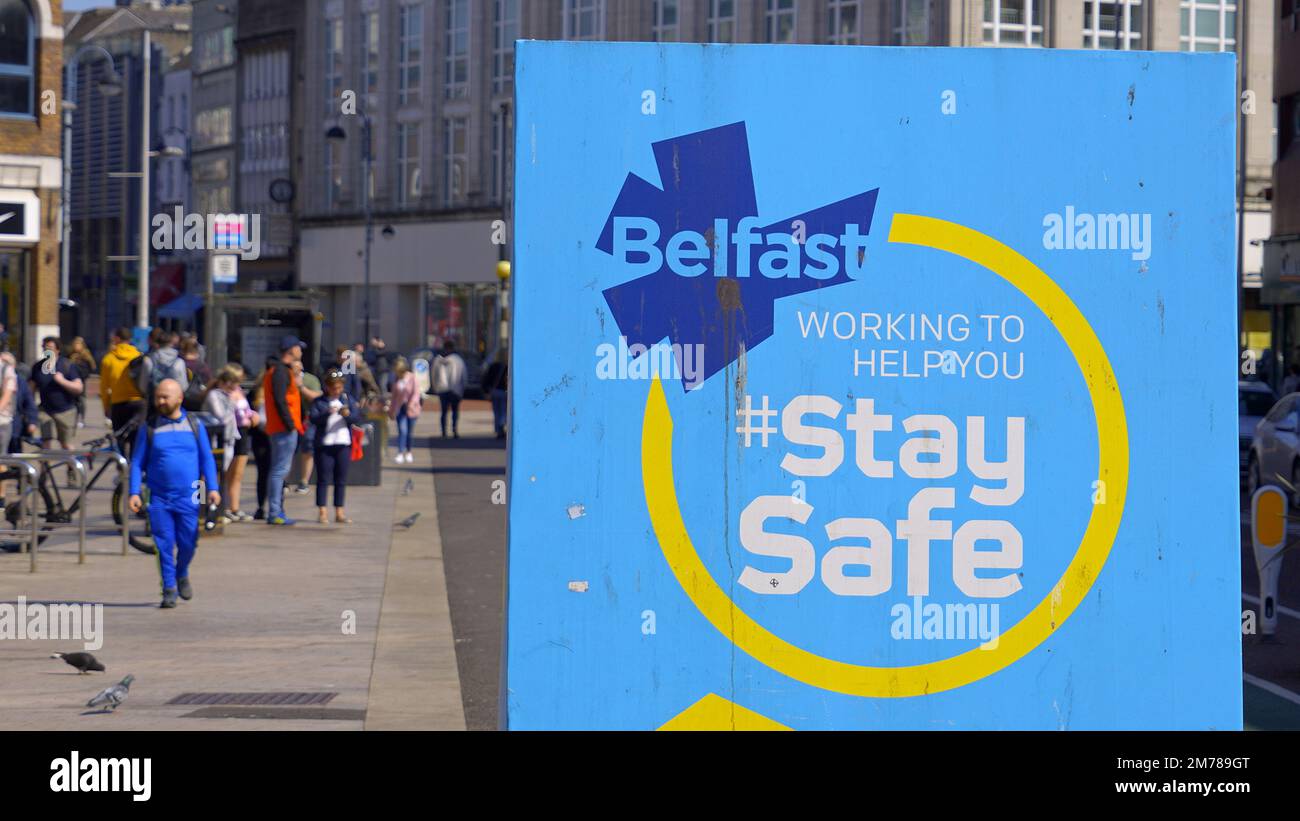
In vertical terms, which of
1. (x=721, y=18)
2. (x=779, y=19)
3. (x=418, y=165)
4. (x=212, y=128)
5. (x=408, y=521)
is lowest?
(x=408, y=521)

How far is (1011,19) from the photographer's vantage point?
56.3 metres

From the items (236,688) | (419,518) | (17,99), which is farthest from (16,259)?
(236,688)

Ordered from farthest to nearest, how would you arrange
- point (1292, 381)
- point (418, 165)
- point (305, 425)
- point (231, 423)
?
point (418, 165) < point (1292, 381) < point (305, 425) < point (231, 423)

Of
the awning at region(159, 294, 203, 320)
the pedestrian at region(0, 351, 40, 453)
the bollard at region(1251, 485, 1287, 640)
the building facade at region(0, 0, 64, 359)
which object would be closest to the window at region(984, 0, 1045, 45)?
the building facade at region(0, 0, 64, 359)

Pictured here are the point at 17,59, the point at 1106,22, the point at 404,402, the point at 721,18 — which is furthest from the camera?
the point at 721,18

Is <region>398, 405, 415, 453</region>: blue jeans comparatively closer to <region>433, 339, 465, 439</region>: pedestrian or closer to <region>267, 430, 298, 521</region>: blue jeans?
<region>433, 339, 465, 439</region>: pedestrian

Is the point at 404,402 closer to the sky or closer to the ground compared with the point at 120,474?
closer to the sky

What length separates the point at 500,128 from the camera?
232 feet

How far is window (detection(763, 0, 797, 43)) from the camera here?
61938mm

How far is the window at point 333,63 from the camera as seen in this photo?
265 ft

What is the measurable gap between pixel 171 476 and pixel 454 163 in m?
62.3

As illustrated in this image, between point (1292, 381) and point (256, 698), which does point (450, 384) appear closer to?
point (1292, 381)

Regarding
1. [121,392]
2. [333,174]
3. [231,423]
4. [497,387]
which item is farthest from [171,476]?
[333,174]
